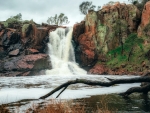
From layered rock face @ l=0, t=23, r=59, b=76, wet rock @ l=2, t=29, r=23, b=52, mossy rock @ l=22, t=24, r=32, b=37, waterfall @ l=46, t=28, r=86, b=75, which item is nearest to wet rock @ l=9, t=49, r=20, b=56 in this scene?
layered rock face @ l=0, t=23, r=59, b=76

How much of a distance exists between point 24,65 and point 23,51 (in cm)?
616

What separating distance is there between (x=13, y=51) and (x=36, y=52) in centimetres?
562

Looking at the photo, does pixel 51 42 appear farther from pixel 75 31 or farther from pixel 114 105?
pixel 114 105

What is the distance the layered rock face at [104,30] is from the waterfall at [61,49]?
6.04 ft

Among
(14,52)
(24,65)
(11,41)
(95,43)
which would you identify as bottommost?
(24,65)

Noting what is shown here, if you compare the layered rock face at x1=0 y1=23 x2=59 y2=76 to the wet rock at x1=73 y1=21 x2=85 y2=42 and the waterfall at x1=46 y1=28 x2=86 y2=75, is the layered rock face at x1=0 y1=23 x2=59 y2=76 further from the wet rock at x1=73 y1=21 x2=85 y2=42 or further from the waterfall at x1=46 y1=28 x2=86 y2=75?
the wet rock at x1=73 y1=21 x2=85 y2=42

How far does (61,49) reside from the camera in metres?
61.5

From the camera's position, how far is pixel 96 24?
213 ft

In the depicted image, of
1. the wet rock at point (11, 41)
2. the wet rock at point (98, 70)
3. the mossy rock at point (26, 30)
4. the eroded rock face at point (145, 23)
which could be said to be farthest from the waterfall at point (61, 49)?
the eroded rock face at point (145, 23)

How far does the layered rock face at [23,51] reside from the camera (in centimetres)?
5328

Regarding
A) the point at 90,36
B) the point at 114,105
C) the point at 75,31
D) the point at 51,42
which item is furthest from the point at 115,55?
the point at 114,105

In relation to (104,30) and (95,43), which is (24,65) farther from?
(104,30)

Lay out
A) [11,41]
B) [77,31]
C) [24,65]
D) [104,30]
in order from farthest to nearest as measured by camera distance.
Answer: [104,30] → [77,31] → [11,41] → [24,65]

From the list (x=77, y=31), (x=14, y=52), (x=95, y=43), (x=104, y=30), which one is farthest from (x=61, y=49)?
(x=104, y=30)
